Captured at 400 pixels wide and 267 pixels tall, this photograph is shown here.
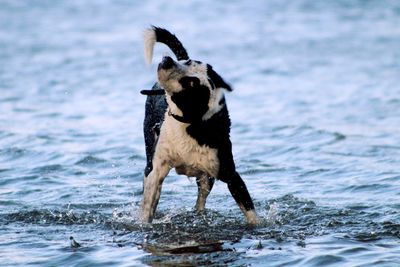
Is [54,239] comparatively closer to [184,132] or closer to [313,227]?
[184,132]

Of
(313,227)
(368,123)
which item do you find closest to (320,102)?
(368,123)

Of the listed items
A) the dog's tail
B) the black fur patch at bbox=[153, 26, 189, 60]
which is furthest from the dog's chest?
the black fur patch at bbox=[153, 26, 189, 60]

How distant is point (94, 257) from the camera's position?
7199 mm

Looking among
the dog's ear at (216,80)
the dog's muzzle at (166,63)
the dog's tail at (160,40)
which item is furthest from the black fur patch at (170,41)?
the dog's muzzle at (166,63)

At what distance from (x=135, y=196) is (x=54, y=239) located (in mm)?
1908

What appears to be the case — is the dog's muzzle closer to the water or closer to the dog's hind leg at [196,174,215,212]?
the water

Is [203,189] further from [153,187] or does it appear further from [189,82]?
[189,82]

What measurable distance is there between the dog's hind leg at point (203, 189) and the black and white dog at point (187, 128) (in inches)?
13.4

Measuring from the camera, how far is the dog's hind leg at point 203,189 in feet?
28.3

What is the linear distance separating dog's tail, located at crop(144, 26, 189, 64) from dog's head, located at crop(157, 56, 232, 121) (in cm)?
74

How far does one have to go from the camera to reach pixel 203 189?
28.8 feet

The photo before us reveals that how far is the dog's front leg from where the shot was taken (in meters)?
7.85

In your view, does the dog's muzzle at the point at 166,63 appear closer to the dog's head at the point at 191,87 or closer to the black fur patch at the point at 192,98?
the dog's head at the point at 191,87

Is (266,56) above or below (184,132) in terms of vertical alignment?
above
